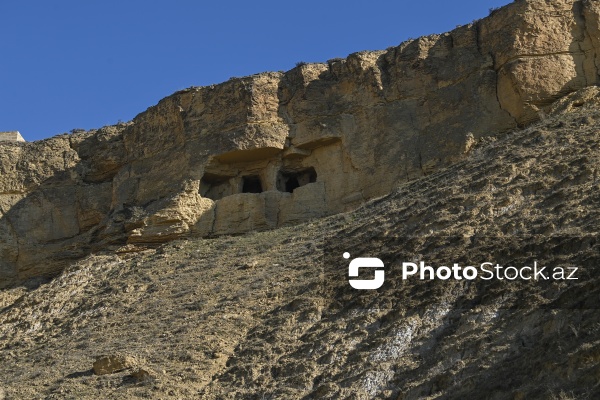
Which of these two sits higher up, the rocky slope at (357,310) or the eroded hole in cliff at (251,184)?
the eroded hole in cliff at (251,184)

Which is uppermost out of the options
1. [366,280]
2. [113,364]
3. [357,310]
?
[366,280]

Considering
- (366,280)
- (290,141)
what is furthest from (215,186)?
(366,280)

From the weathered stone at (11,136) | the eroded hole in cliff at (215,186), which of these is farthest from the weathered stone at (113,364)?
the weathered stone at (11,136)

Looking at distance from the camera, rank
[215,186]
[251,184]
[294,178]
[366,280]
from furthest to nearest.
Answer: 1. [251,184]
2. [215,186]
3. [294,178]
4. [366,280]

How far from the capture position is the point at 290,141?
29531 mm

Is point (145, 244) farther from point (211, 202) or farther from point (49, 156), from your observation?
point (49, 156)

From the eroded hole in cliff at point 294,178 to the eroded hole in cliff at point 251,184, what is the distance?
60cm

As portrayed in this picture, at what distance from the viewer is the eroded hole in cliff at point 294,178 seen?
1170 inches

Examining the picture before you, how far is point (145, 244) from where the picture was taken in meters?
29.2

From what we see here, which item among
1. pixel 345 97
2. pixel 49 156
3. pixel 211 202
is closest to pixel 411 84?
pixel 345 97

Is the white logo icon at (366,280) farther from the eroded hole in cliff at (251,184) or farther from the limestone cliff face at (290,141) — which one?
the eroded hole in cliff at (251,184)

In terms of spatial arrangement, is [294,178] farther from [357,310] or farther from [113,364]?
[113,364]

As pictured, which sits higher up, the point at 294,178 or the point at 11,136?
the point at 11,136

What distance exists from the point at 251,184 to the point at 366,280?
9.70 metres
